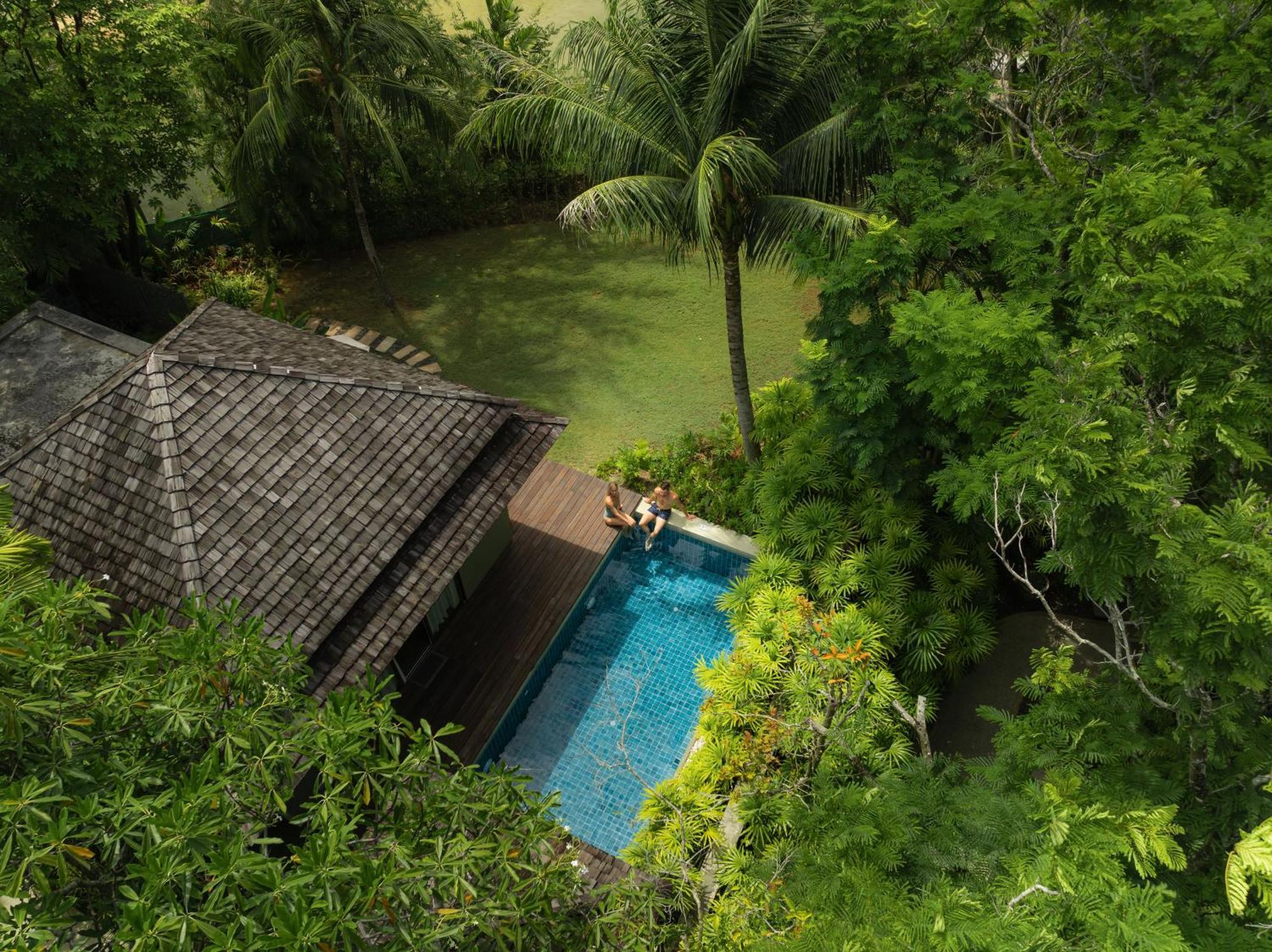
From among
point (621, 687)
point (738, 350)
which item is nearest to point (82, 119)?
point (738, 350)

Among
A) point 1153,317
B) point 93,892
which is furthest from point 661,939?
point 1153,317

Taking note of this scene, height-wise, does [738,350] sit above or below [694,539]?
above

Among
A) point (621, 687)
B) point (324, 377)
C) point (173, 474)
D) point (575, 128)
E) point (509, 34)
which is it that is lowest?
point (621, 687)

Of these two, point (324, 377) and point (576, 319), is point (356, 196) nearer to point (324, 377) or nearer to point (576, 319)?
point (576, 319)

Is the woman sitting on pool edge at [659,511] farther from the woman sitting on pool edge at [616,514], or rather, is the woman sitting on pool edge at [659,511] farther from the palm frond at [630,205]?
the palm frond at [630,205]

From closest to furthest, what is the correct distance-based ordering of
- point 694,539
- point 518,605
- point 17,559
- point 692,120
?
point 17,559 → point 692,120 → point 518,605 → point 694,539

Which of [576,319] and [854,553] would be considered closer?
[854,553]

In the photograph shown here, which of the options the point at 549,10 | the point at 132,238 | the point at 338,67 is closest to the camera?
the point at 338,67
